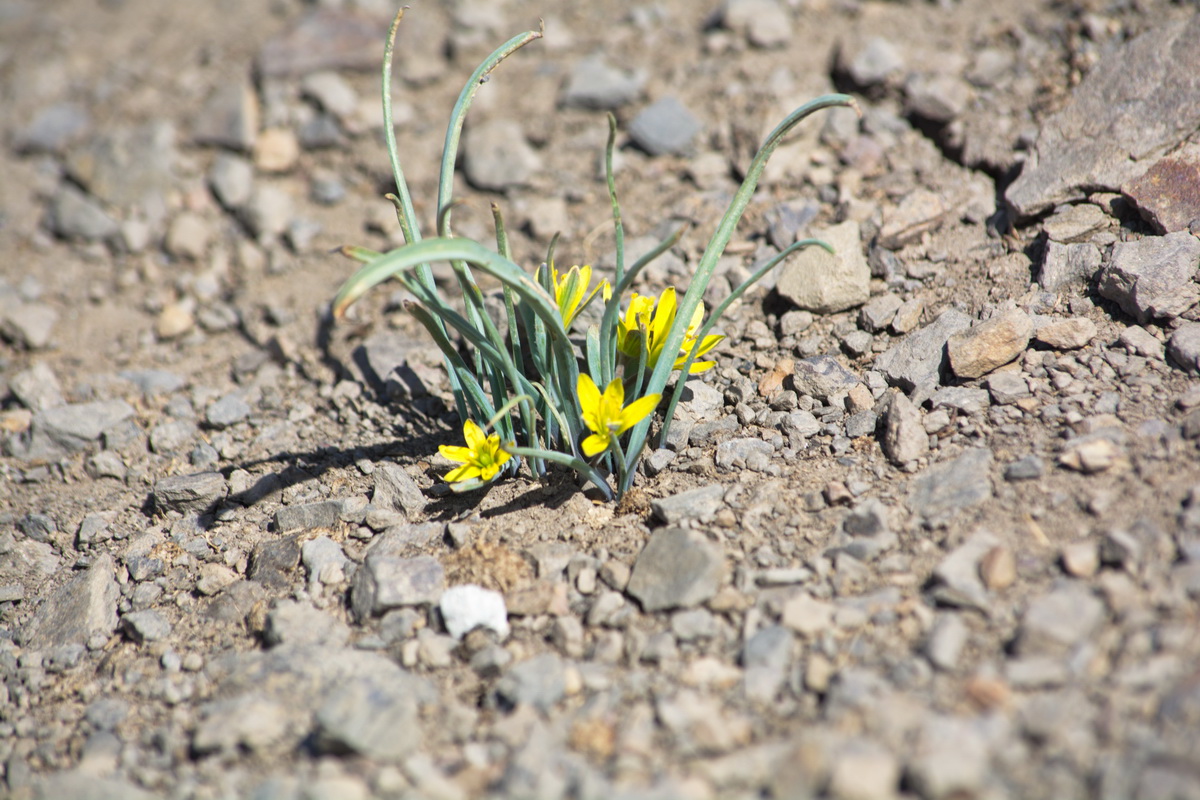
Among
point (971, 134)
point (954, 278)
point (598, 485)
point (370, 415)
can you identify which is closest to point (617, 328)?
point (598, 485)

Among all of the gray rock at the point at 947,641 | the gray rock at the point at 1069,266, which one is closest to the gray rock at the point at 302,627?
the gray rock at the point at 947,641

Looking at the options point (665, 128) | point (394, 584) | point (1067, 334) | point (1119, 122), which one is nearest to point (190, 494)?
point (394, 584)

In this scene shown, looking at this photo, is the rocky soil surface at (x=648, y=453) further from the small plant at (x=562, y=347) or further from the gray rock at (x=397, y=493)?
the small plant at (x=562, y=347)

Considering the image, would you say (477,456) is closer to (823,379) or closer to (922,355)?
(823,379)

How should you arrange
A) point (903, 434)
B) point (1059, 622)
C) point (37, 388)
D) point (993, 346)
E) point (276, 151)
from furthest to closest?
point (276, 151) → point (37, 388) → point (993, 346) → point (903, 434) → point (1059, 622)

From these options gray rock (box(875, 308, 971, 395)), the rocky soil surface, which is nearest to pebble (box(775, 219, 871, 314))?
the rocky soil surface

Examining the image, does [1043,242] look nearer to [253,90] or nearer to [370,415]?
[370,415]

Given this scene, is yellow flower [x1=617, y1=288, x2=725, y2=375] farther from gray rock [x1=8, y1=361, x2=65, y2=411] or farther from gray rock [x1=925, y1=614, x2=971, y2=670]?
gray rock [x1=8, y1=361, x2=65, y2=411]
